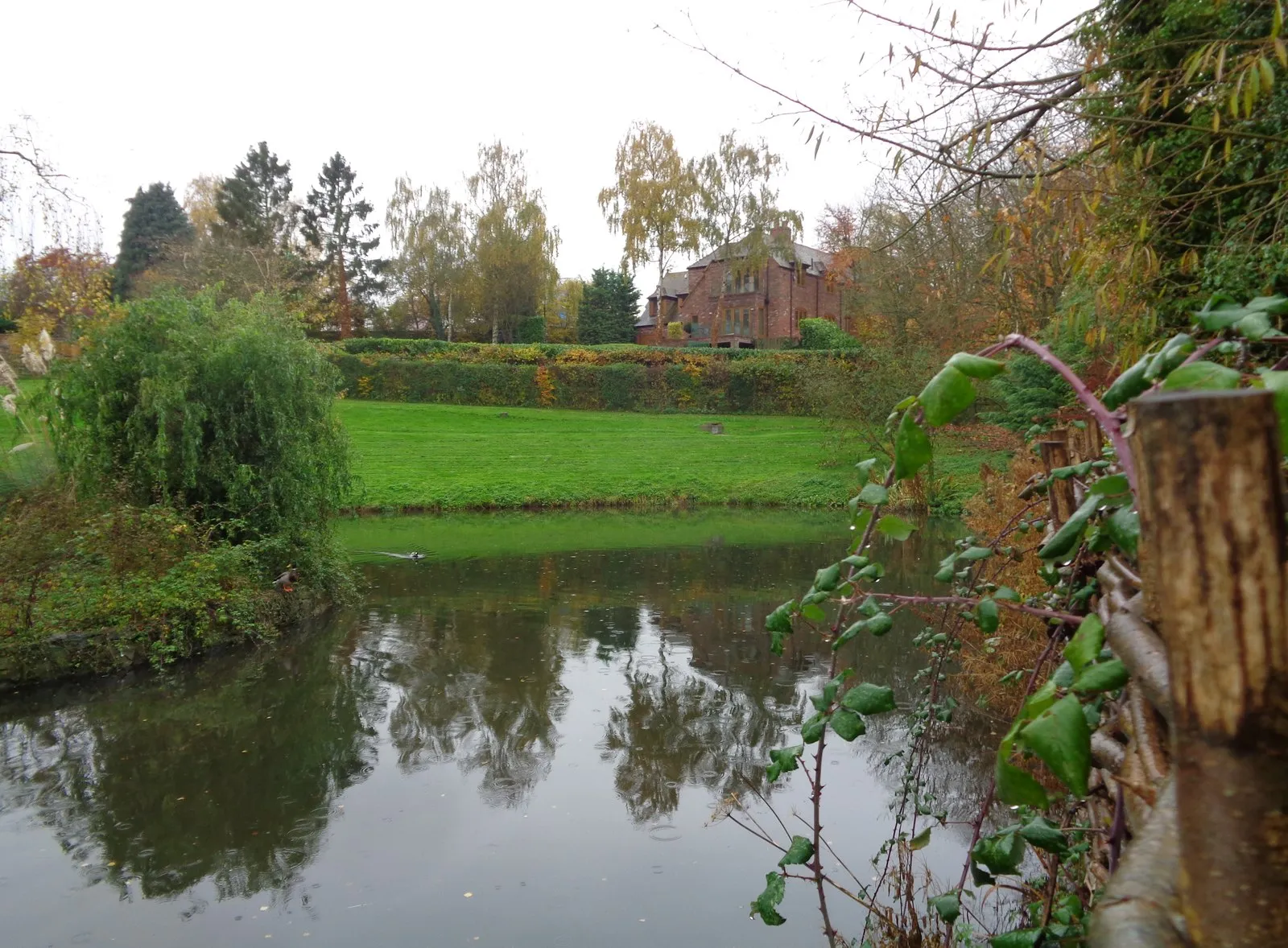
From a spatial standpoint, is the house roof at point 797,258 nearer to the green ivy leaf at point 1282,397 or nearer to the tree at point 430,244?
the tree at point 430,244

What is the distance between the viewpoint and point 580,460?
97.3ft

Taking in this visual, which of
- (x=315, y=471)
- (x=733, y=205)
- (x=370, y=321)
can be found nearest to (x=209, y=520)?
(x=315, y=471)

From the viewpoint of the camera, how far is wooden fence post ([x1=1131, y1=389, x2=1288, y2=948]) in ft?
2.63

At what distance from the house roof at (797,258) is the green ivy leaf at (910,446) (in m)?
40.9

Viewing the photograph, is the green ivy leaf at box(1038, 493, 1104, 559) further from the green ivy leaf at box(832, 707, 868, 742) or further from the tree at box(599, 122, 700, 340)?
the tree at box(599, 122, 700, 340)

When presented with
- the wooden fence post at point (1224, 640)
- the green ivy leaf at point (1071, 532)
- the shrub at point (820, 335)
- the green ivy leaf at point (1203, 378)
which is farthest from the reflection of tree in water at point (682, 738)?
the shrub at point (820, 335)

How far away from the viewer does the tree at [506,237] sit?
4606cm

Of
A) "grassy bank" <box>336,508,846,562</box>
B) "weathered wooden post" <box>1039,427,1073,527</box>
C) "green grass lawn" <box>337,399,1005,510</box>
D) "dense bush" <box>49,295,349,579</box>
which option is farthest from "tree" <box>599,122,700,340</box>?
"weathered wooden post" <box>1039,427,1073,527</box>

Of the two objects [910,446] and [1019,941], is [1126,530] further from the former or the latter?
[1019,941]

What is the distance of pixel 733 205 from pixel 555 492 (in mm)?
21512

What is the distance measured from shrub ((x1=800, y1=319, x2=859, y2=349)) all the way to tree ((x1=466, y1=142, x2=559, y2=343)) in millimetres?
13414

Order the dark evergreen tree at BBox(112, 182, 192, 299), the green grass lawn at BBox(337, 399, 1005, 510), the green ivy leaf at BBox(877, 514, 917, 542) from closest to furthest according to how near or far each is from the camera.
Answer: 1. the green ivy leaf at BBox(877, 514, 917, 542)
2. the green grass lawn at BBox(337, 399, 1005, 510)
3. the dark evergreen tree at BBox(112, 182, 192, 299)

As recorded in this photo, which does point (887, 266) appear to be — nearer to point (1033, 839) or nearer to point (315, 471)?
point (315, 471)

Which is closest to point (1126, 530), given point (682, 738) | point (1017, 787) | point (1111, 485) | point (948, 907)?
point (1111, 485)
